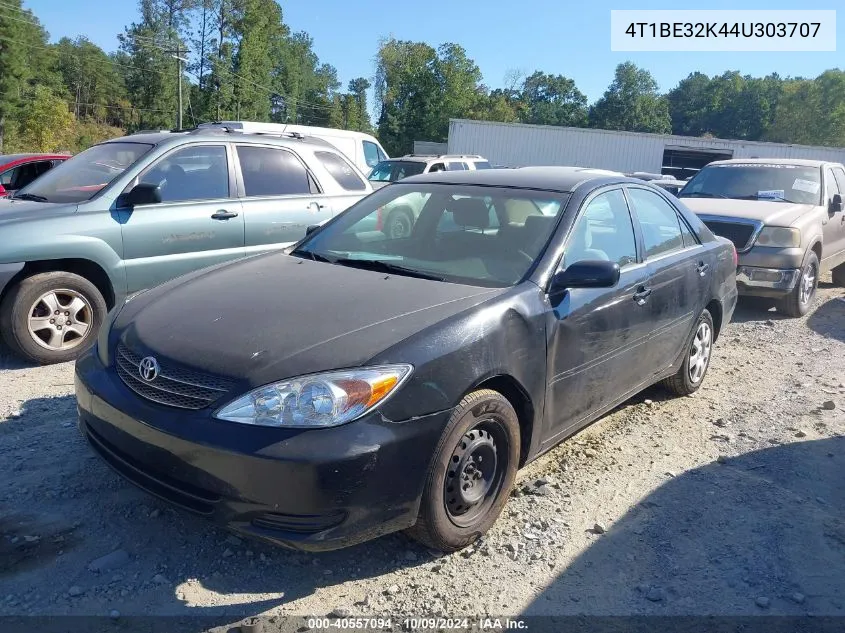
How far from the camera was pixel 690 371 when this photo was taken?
5.32 meters

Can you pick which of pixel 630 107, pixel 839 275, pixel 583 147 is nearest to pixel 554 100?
pixel 630 107

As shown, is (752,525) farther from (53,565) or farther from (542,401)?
(53,565)

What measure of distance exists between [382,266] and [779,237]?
20.4ft

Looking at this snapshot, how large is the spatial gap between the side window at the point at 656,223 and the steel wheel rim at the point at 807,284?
4138 millimetres

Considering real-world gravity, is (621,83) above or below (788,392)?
above

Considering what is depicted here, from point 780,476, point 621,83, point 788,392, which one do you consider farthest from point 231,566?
point 621,83

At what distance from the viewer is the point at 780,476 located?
164 inches

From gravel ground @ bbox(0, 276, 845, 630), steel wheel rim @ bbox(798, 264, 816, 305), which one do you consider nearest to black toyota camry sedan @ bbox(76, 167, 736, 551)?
gravel ground @ bbox(0, 276, 845, 630)

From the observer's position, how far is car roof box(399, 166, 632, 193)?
4117 millimetres

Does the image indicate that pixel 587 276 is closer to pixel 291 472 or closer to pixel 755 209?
pixel 291 472

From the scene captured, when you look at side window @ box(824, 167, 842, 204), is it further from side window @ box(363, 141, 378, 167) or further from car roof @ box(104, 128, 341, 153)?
side window @ box(363, 141, 378, 167)

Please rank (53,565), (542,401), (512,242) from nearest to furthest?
(53,565) < (542,401) < (512,242)

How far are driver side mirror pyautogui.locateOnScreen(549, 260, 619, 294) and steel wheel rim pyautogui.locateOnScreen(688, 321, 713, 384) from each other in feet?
6.82

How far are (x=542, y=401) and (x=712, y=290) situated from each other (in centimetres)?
246
